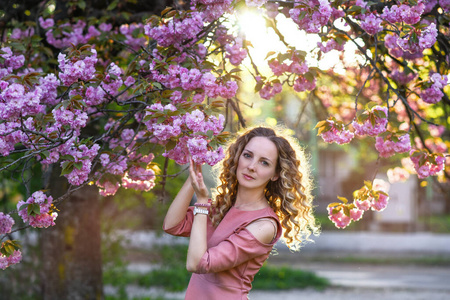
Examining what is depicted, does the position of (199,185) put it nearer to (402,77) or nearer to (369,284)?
(402,77)

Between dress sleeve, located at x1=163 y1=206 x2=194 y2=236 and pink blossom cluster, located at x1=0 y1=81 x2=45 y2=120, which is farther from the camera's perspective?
dress sleeve, located at x1=163 y1=206 x2=194 y2=236

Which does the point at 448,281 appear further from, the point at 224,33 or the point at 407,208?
the point at 224,33

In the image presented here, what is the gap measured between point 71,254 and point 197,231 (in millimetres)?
2690

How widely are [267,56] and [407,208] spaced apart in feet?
39.3

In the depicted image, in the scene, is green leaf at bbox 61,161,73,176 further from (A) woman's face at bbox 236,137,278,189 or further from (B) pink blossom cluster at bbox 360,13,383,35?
(B) pink blossom cluster at bbox 360,13,383,35

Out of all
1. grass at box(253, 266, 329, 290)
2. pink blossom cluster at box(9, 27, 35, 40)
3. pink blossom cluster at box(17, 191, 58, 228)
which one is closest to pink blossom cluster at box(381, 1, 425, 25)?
pink blossom cluster at box(17, 191, 58, 228)

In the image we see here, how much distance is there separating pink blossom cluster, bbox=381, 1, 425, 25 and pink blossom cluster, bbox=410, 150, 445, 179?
789mm

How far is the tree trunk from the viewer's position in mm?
4859

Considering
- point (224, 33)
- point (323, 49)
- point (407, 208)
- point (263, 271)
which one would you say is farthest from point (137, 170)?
point (407, 208)

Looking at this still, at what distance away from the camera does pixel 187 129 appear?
2666 millimetres

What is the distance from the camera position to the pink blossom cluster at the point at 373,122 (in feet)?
10.0

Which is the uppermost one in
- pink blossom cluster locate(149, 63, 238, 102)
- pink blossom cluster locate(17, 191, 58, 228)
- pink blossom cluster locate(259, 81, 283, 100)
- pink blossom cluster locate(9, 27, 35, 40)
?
pink blossom cluster locate(9, 27, 35, 40)

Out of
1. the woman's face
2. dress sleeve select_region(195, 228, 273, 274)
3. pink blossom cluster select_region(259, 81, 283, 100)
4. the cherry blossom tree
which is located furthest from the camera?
pink blossom cluster select_region(259, 81, 283, 100)

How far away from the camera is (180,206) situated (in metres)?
2.86
